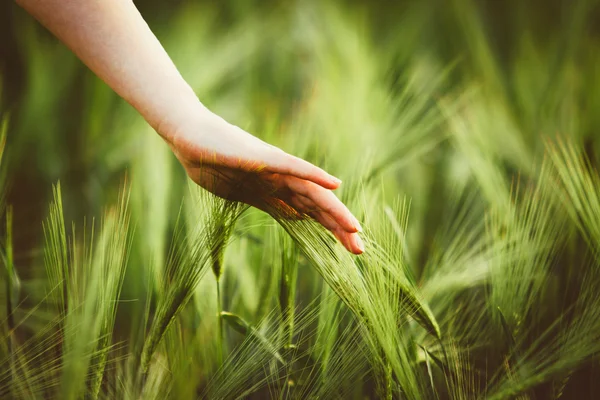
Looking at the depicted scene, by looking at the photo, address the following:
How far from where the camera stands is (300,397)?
0.54m

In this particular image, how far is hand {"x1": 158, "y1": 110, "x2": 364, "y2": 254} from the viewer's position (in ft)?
1.66

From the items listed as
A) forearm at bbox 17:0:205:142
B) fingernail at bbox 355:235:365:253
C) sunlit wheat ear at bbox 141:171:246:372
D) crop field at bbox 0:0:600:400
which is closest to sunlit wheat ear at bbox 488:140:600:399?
crop field at bbox 0:0:600:400

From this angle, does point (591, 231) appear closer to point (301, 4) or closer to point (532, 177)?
point (532, 177)

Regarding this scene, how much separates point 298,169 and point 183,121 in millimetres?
145

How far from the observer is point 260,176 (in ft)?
1.70

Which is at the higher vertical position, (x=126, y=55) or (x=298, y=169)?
(x=126, y=55)

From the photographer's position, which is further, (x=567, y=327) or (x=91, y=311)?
(x=567, y=327)

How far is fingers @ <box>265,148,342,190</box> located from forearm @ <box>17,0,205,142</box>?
0.36 ft

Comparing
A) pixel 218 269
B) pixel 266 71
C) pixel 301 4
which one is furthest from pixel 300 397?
pixel 301 4

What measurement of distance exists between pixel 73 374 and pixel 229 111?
417 mm

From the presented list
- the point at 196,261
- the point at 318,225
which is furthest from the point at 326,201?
the point at 196,261

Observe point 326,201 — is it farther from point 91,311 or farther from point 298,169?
point 91,311

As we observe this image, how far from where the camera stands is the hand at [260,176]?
51 cm

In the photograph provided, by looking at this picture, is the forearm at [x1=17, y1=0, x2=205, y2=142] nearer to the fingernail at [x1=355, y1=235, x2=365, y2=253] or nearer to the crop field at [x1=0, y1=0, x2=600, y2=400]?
the crop field at [x1=0, y1=0, x2=600, y2=400]
